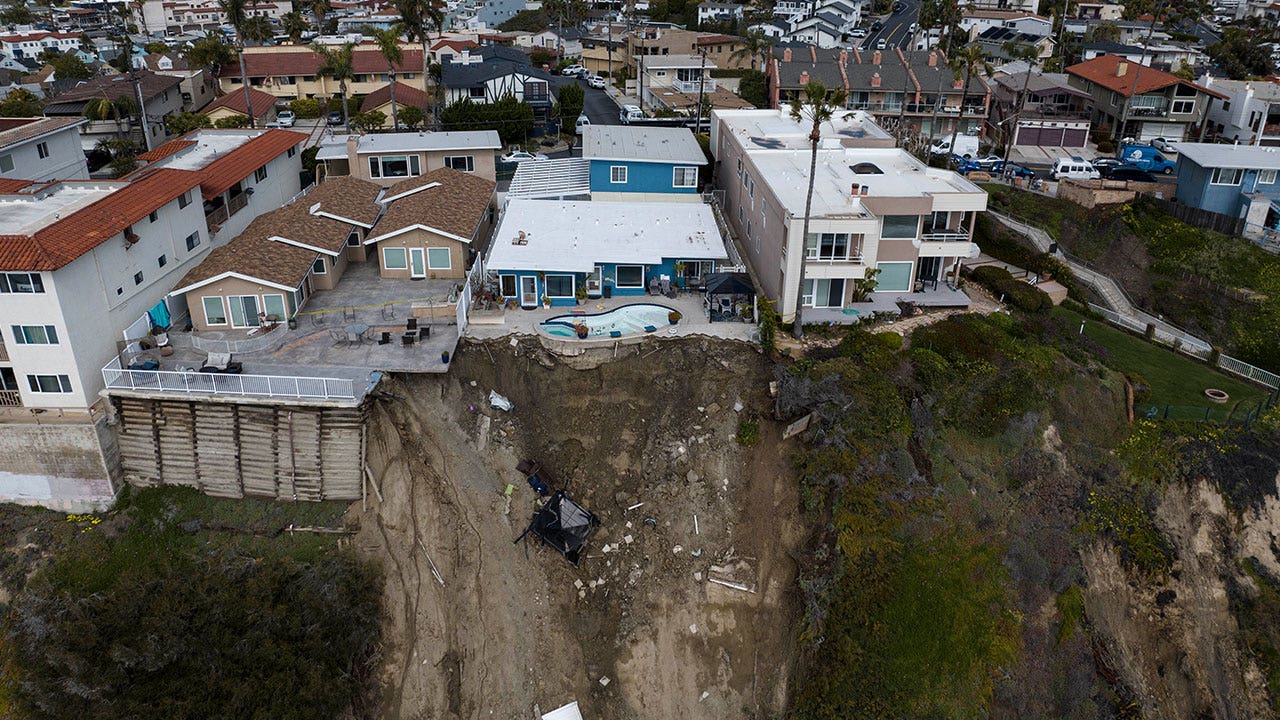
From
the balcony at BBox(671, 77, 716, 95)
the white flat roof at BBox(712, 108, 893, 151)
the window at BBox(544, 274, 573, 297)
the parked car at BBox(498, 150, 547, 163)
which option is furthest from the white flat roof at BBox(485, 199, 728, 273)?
the balcony at BBox(671, 77, 716, 95)

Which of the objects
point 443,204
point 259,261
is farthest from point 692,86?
point 259,261

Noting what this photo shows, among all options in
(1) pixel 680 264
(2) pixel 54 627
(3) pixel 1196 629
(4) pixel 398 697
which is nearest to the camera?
(2) pixel 54 627

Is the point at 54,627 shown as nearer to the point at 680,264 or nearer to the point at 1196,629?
the point at 680,264

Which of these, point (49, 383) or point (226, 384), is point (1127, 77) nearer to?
point (226, 384)

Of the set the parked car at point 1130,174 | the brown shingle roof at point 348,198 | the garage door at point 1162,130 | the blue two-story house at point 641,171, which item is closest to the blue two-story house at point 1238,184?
the parked car at point 1130,174

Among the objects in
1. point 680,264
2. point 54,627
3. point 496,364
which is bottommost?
point 54,627

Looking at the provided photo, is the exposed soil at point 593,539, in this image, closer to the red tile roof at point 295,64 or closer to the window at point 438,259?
the window at point 438,259

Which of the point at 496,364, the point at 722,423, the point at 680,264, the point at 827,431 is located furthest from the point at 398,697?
the point at 680,264
